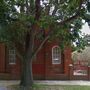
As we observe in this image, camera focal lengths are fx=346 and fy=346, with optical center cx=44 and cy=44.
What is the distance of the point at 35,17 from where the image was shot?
2523 cm

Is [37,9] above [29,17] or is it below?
above

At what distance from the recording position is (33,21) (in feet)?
79.9

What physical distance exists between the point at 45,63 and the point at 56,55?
1.48 metres

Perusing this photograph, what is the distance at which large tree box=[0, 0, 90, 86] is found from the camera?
76.6ft

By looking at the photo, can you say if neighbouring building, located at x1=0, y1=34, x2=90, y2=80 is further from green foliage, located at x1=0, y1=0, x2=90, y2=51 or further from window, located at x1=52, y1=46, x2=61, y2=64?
green foliage, located at x1=0, y1=0, x2=90, y2=51

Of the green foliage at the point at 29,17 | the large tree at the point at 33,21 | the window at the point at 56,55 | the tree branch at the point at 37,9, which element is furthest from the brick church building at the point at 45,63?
the tree branch at the point at 37,9

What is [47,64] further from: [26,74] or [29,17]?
[29,17]

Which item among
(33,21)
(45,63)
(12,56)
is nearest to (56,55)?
(45,63)

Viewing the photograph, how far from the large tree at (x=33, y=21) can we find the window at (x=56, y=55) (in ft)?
14.8

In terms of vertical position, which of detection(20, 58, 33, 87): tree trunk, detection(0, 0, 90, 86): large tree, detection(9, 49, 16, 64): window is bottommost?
detection(20, 58, 33, 87): tree trunk

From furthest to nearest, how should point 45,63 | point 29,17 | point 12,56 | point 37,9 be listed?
point 12,56
point 45,63
point 37,9
point 29,17

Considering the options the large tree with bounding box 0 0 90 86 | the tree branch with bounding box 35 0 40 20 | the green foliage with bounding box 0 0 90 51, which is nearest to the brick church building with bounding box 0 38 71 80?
the large tree with bounding box 0 0 90 86

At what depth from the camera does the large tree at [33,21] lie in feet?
76.6

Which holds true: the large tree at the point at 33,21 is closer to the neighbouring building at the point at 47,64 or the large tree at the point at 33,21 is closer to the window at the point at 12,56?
the neighbouring building at the point at 47,64
